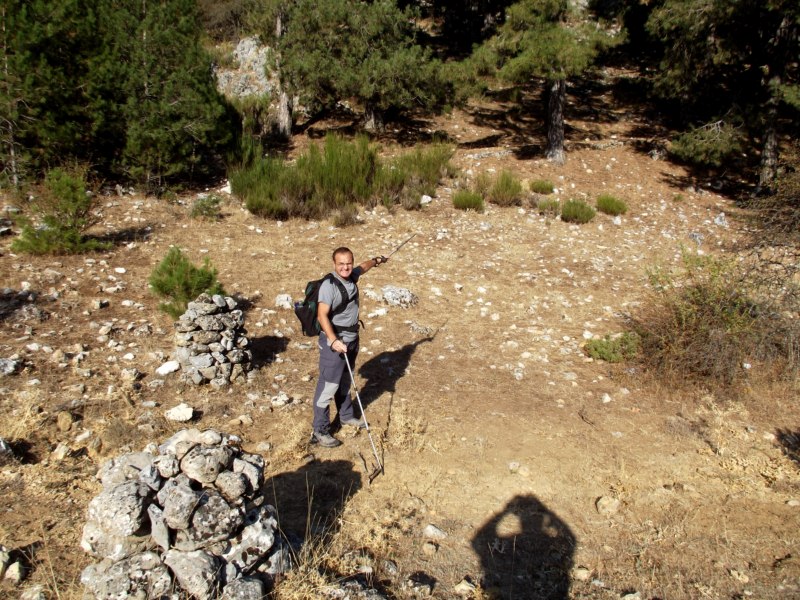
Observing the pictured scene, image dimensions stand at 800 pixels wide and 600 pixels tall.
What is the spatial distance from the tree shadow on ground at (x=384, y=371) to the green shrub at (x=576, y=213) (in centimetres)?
490

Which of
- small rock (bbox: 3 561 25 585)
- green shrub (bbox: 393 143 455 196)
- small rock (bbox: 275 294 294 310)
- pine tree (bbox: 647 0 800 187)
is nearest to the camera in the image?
small rock (bbox: 3 561 25 585)

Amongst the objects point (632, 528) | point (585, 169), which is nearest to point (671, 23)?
point (585, 169)

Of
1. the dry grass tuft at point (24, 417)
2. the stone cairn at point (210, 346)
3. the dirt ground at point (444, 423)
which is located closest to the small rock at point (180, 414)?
the dirt ground at point (444, 423)

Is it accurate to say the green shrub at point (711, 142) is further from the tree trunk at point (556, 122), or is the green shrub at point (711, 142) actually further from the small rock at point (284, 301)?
the small rock at point (284, 301)

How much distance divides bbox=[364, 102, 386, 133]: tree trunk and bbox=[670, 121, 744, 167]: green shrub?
6580mm

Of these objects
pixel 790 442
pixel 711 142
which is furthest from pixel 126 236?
pixel 711 142

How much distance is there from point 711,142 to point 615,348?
23.6 feet

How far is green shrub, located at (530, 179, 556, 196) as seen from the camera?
35.3 ft

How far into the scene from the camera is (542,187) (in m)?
10.7

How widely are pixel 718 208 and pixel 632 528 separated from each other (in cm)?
906

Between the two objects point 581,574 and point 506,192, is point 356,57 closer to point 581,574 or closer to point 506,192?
point 506,192

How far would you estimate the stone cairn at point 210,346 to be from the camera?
5047 millimetres

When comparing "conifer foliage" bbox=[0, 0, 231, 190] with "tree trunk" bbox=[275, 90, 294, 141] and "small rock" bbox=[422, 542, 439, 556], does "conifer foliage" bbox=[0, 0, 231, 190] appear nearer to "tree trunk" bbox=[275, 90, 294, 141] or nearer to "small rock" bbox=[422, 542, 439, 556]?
"tree trunk" bbox=[275, 90, 294, 141]

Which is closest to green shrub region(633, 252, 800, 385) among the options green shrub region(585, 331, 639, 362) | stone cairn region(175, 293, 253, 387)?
green shrub region(585, 331, 639, 362)
